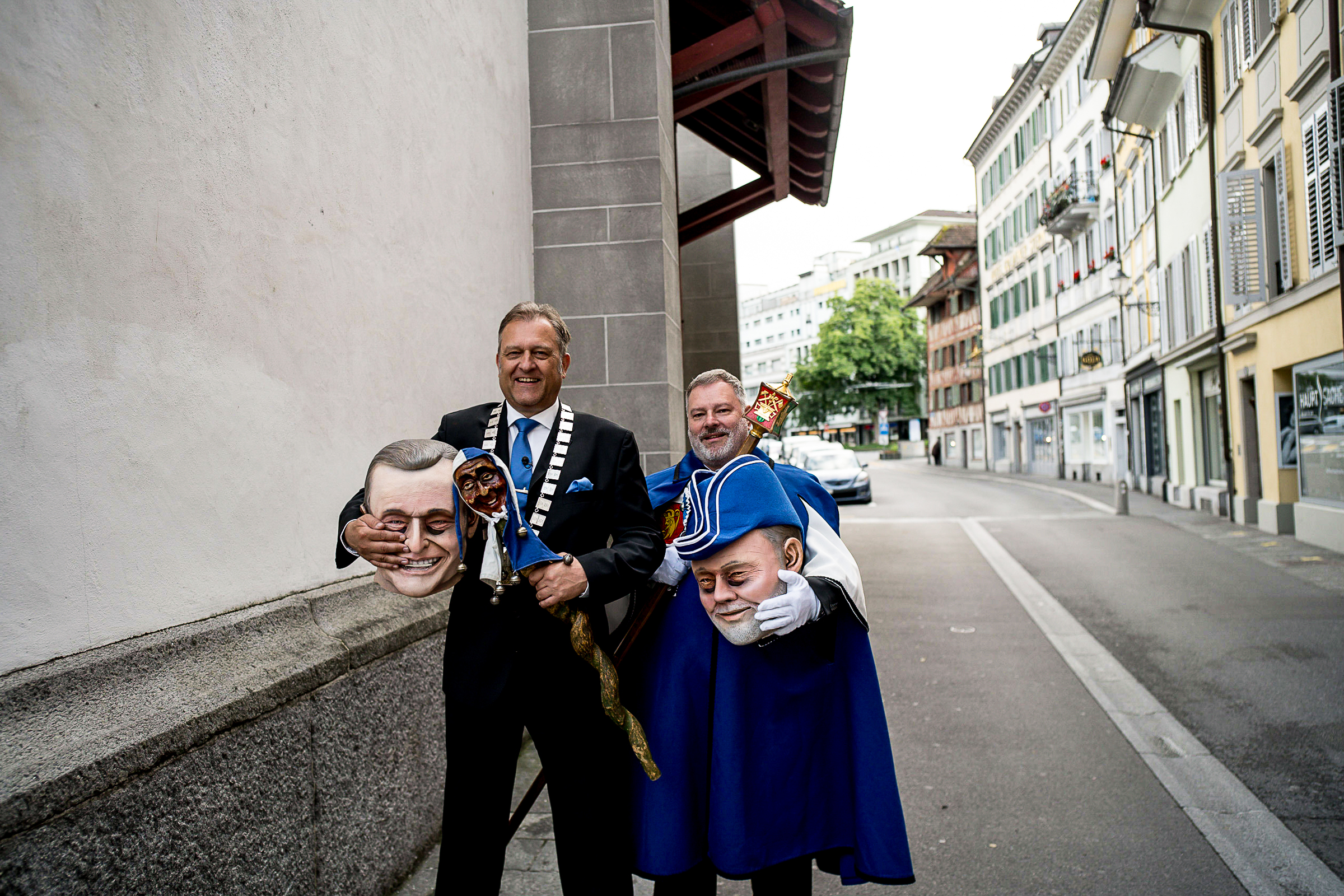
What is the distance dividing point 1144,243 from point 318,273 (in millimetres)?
24996

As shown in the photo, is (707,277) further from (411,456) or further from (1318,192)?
(411,456)

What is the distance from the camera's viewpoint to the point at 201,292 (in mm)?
2818

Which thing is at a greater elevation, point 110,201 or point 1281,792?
point 110,201

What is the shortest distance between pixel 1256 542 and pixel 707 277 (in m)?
8.41

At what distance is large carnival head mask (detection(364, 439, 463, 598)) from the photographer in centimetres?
204

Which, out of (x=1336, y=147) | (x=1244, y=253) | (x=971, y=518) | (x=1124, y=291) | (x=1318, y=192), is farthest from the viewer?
(x=1124, y=291)

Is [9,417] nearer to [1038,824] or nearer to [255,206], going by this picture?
[255,206]

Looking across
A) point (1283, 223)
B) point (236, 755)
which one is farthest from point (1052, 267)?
point (236, 755)

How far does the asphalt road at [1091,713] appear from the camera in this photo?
150 inches

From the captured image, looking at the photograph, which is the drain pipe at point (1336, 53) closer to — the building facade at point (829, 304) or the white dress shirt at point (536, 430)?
the white dress shirt at point (536, 430)

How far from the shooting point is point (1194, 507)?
20.2 meters

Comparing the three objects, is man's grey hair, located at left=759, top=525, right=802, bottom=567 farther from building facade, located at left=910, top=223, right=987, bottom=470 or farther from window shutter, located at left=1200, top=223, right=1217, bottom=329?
building facade, located at left=910, top=223, right=987, bottom=470

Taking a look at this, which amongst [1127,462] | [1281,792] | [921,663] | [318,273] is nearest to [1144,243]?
[1127,462]

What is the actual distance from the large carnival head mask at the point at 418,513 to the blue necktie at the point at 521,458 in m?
0.38
